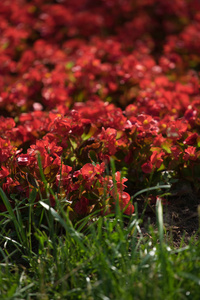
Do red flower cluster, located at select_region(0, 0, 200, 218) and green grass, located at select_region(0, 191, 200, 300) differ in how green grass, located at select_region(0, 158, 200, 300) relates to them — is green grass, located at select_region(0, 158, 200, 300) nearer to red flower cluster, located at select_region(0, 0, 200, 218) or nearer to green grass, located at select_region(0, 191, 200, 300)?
green grass, located at select_region(0, 191, 200, 300)

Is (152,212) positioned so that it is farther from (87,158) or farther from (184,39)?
(184,39)

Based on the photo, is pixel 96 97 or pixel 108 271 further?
pixel 96 97

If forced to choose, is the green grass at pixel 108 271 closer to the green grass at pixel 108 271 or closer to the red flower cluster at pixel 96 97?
the green grass at pixel 108 271

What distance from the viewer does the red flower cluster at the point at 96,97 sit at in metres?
2.27

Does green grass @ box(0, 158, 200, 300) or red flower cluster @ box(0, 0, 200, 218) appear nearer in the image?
green grass @ box(0, 158, 200, 300)

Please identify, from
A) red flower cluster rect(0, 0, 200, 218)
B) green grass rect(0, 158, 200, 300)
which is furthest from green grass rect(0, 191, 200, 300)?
red flower cluster rect(0, 0, 200, 218)

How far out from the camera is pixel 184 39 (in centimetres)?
538

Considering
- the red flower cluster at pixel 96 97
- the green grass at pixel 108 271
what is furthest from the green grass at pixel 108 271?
the red flower cluster at pixel 96 97

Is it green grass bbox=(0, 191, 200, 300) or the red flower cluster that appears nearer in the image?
green grass bbox=(0, 191, 200, 300)

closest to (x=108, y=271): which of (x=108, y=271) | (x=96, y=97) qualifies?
(x=108, y=271)

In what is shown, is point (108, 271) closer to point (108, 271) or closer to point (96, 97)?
point (108, 271)

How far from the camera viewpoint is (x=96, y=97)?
3822 mm

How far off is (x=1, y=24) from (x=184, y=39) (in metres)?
2.59

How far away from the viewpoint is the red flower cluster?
2268 mm
